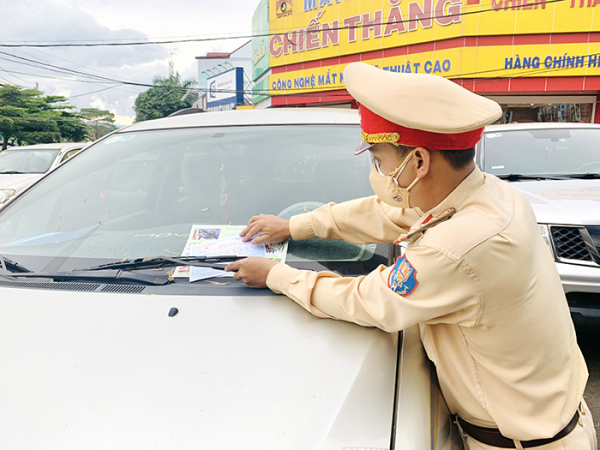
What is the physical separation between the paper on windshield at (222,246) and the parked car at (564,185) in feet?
6.78

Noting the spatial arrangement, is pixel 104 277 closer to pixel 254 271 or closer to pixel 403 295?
pixel 254 271

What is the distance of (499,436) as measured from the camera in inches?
44.4

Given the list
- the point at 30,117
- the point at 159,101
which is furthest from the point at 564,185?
the point at 159,101

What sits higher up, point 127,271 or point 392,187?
point 392,187

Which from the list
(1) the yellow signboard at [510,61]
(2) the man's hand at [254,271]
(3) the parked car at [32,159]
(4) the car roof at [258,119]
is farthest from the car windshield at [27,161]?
(1) the yellow signboard at [510,61]

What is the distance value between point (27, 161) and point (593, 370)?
10258 millimetres

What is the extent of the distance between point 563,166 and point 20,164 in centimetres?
980

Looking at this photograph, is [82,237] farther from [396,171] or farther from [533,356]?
[533,356]

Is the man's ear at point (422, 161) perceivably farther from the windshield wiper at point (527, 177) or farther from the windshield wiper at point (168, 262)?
the windshield wiper at point (527, 177)

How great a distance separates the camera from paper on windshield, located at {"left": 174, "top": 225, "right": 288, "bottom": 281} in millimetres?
1663

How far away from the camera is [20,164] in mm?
9320

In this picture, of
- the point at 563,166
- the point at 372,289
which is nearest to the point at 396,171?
the point at 372,289

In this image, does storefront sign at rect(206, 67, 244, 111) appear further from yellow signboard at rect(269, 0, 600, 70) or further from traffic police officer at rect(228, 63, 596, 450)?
traffic police officer at rect(228, 63, 596, 450)

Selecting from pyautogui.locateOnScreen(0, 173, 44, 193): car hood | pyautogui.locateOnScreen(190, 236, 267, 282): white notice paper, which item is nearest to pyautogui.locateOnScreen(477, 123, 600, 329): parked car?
pyautogui.locateOnScreen(190, 236, 267, 282): white notice paper
